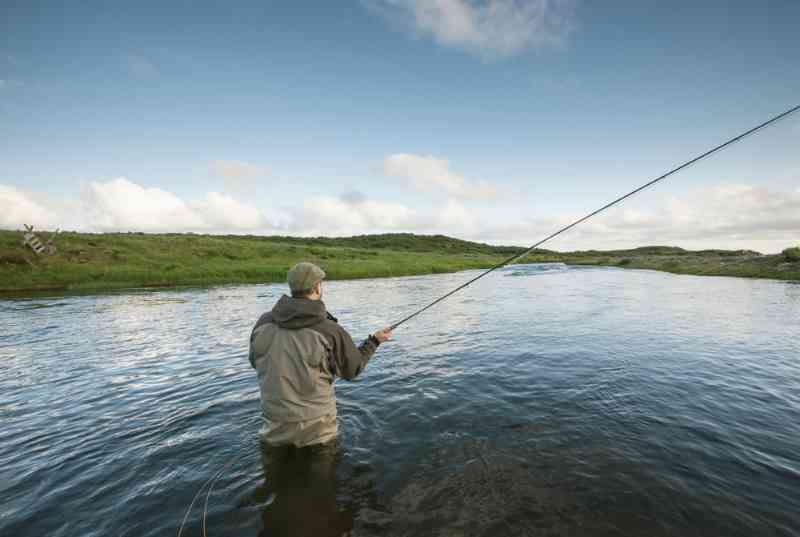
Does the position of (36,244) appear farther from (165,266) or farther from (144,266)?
(165,266)

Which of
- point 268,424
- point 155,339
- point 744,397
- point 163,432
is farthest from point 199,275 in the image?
point 744,397

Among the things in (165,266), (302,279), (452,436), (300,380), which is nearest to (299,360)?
(300,380)

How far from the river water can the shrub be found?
26095 millimetres

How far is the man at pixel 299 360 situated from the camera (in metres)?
5.10

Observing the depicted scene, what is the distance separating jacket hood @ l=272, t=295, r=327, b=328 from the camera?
5.05 meters

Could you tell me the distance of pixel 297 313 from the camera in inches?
198

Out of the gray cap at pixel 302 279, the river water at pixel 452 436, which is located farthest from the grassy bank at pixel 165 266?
the gray cap at pixel 302 279

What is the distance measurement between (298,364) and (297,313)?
74 cm

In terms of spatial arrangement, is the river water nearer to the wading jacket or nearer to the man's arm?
the wading jacket

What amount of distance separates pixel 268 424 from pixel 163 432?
11.8 feet

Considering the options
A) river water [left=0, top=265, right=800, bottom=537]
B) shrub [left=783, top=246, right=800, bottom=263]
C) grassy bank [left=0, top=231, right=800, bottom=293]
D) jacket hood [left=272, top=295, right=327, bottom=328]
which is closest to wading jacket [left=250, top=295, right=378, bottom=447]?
jacket hood [left=272, top=295, right=327, bottom=328]

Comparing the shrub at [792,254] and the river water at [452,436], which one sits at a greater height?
the shrub at [792,254]

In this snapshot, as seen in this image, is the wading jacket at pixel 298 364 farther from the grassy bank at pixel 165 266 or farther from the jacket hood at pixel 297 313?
the grassy bank at pixel 165 266

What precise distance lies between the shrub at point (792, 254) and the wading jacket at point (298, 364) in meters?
45.5
